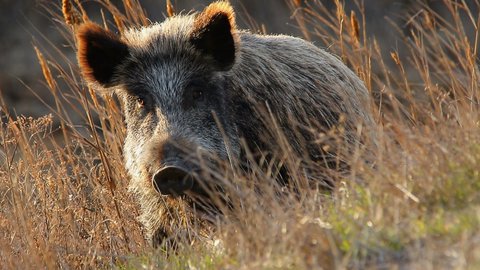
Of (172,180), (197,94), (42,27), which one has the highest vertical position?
(197,94)

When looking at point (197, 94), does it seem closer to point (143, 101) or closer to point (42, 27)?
point (143, 101)

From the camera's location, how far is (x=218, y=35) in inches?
246

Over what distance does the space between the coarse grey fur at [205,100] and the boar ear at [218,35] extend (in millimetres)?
14

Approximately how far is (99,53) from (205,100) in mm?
786

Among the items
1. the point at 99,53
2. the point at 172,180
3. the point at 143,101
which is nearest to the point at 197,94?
the point at 143,101

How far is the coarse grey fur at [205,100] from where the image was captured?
5.92m

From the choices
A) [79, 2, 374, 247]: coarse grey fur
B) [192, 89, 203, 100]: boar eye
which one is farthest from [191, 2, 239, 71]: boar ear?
[192, 89, 203, 100]: boar eye

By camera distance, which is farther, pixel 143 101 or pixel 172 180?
pixel 143 101

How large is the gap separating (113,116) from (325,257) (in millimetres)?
3620

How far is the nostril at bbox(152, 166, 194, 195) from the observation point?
17.3 ft

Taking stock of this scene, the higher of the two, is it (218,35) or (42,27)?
(218,35)

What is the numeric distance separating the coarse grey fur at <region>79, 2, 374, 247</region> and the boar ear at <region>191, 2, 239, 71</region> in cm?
1

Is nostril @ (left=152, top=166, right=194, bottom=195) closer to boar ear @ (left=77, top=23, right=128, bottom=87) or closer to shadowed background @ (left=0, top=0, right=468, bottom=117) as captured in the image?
boar ear @ (left=77, top=23, right=128, bottom=87)

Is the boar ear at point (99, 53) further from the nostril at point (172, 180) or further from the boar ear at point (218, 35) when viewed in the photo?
the nostril at point (172, 180)
